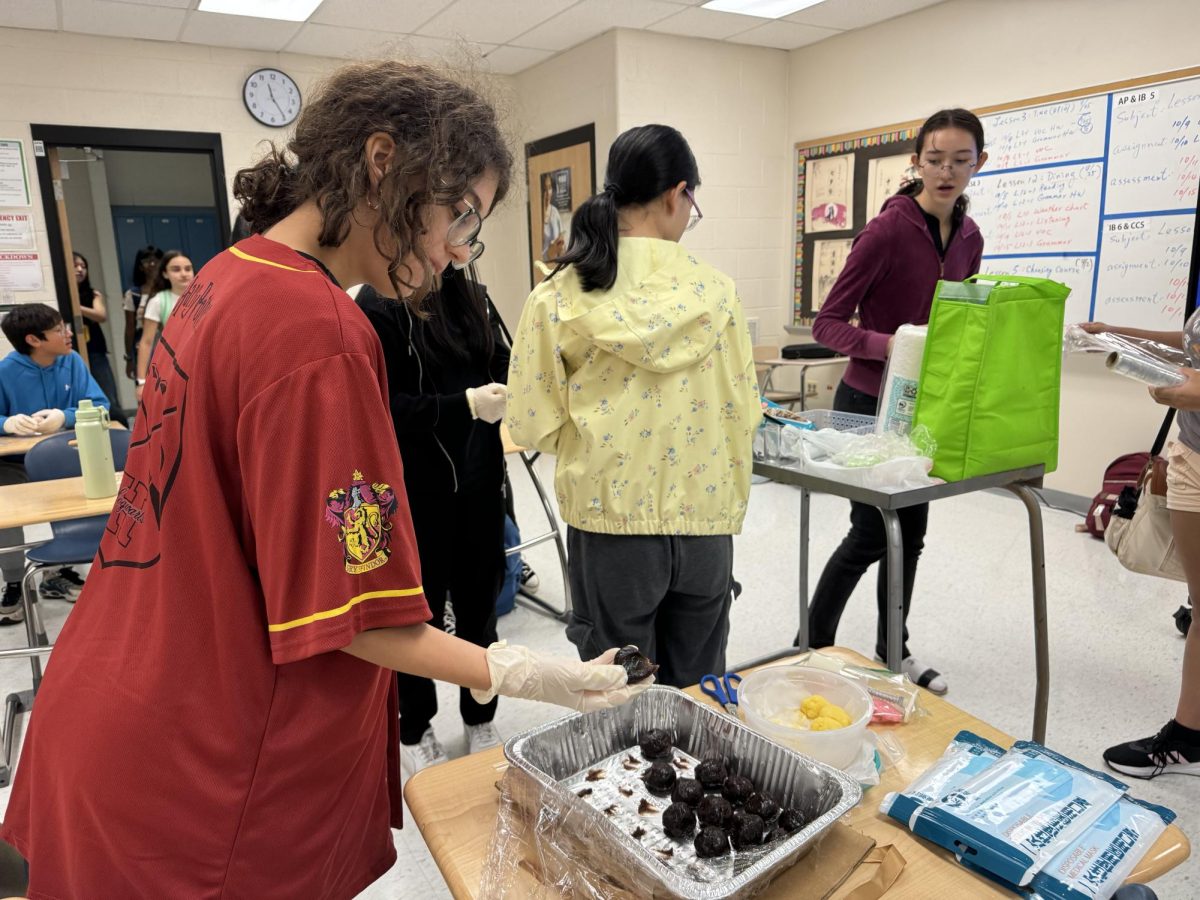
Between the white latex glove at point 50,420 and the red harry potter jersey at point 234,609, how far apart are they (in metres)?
2.73

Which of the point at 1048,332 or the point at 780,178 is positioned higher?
the point at 780,178

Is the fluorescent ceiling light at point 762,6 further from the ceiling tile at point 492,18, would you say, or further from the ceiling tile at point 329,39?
the ceiling tile at point 329,39

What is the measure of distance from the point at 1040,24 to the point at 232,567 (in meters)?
4.51

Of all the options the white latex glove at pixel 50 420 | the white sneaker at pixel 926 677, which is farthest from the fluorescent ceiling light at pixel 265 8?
the white sneaker at pixel 926 677

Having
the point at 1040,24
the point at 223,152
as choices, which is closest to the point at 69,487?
the point at 223,152

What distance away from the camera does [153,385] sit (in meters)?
0.77

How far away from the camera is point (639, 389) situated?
1458 millimetres

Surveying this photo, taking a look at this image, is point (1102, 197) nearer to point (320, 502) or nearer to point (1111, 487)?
point (1111, 487)

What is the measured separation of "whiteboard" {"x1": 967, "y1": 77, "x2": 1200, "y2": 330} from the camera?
3.48 m

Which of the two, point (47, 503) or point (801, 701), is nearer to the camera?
point (801, 701)

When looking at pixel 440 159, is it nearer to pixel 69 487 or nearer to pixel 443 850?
pixel 443 850

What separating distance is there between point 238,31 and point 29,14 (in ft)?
3.18

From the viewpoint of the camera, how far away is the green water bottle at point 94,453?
2148 mm

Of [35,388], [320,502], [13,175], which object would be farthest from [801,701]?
[13,175]
